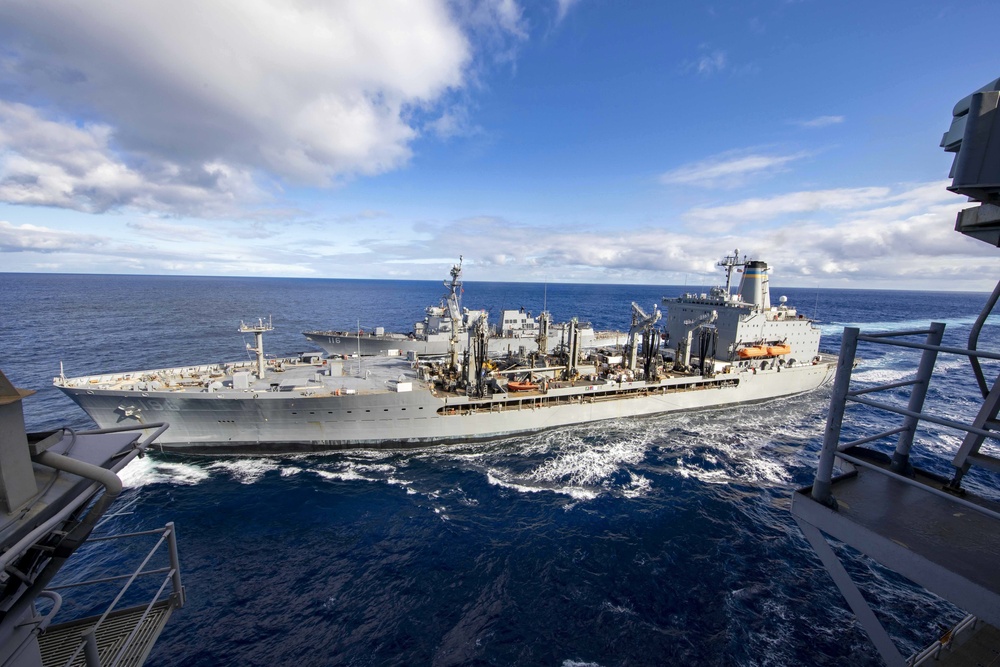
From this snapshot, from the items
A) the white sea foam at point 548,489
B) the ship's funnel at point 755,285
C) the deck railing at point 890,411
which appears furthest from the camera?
the ship's funnel at point 755,285

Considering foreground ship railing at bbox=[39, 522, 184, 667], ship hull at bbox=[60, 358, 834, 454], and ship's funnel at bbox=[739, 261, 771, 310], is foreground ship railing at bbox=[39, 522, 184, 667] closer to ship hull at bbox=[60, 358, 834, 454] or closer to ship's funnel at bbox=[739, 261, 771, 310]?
ship hull at bbox=[60, 358, 834, 454]

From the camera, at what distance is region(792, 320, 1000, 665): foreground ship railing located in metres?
3.87

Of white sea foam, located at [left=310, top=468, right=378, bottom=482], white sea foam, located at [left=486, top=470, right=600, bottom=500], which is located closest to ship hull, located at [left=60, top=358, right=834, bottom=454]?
white sea foam, located at [left=310, top=468, right=378, bottom=482]

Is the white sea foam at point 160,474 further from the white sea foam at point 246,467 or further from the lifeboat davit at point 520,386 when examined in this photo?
the lifeboat davit at point 520,386

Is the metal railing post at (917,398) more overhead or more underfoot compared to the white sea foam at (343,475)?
more overhead

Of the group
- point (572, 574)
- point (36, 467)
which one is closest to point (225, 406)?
point (572, 574)

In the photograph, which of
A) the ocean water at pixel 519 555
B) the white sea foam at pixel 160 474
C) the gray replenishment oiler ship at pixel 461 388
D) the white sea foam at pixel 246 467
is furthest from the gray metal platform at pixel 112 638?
the white sea foam at pixel 160 474

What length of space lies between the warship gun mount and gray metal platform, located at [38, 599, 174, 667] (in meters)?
7.95

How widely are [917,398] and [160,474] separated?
94.4 ft

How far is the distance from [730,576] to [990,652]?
8471mm

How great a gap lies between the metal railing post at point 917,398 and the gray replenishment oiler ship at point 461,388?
21.4m

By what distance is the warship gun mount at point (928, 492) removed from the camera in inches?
150

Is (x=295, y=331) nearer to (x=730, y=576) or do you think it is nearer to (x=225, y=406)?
(x=225, y=406)

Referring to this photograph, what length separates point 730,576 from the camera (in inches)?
555
